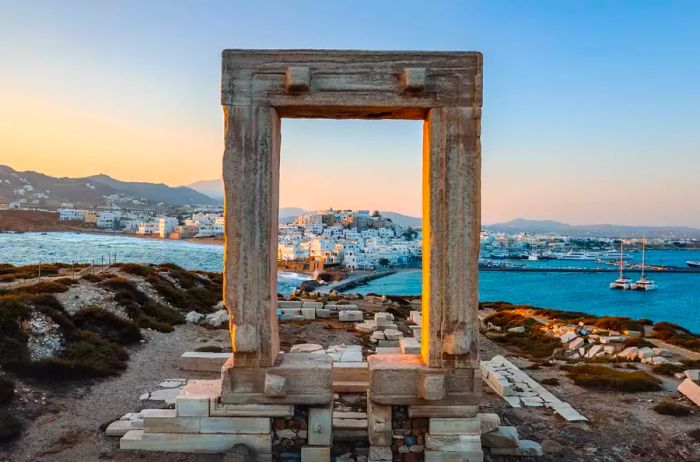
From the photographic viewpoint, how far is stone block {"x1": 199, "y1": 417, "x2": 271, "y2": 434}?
6.21 meters

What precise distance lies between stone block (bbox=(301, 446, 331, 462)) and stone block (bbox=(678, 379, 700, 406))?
8.00 meters

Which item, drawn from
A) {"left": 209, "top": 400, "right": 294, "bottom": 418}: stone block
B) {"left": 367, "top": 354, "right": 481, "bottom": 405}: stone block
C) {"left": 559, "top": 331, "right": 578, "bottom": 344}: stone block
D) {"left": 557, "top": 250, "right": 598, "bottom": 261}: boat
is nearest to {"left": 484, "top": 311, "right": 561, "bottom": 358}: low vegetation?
{"left": 559, "top": 331, "right": 578, "bottom": 344}: stone block

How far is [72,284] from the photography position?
17.1 metres

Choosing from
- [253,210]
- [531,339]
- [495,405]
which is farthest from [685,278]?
[253,210]

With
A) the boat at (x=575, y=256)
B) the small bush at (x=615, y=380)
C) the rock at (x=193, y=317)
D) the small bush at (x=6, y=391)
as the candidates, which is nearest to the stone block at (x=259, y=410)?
the small bush at (x=6, y=391)

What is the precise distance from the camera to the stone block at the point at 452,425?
245 inches

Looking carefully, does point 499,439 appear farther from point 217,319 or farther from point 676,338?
point 676,338

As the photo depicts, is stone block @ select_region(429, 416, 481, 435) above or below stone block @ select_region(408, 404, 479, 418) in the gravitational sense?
below

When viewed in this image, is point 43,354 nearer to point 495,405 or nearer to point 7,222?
point 495,405

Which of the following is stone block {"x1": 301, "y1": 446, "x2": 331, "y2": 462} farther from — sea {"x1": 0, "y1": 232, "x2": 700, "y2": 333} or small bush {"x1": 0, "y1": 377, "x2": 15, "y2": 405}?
sea {"x1": 0, "y1": 232, "x2": 700, "y2": 333}

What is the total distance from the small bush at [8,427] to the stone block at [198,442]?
2.07 metres

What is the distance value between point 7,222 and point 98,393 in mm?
117586

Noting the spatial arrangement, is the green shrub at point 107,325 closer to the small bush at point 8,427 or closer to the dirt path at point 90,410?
the dirt path at point 90,410

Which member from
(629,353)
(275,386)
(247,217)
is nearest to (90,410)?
(275,386)
